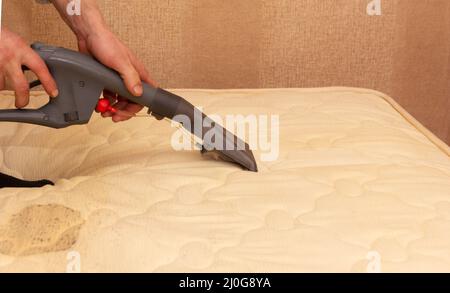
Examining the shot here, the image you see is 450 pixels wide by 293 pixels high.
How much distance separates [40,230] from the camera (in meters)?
0.75

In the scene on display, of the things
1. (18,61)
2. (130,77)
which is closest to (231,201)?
(130,77)

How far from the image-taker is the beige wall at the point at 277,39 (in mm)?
1389

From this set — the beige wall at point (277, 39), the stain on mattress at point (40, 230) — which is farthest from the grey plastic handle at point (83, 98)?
the beige wall at point (277, 39)

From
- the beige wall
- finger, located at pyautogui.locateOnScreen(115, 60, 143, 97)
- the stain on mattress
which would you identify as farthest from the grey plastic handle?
the beige wall

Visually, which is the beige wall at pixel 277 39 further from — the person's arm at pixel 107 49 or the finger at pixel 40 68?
the finger at pixel 40 68

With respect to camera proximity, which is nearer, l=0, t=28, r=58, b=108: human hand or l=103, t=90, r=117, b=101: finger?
l=0, t=28, r=58, b=108: human hand

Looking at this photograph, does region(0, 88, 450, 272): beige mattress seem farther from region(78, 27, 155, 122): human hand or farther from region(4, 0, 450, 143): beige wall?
region(4, 0, 450, 143): beige wall

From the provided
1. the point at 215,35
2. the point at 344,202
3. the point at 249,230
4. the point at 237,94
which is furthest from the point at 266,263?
the point at 215,35

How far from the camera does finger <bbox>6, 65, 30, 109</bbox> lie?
0.85 m

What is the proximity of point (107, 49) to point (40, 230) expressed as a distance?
321 millimetres

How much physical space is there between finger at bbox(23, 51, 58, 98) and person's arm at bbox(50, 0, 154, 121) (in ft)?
0.32

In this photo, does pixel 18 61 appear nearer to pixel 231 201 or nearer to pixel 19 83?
pixel 19 83

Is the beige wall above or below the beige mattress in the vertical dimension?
above

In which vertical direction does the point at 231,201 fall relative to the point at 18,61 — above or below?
below
